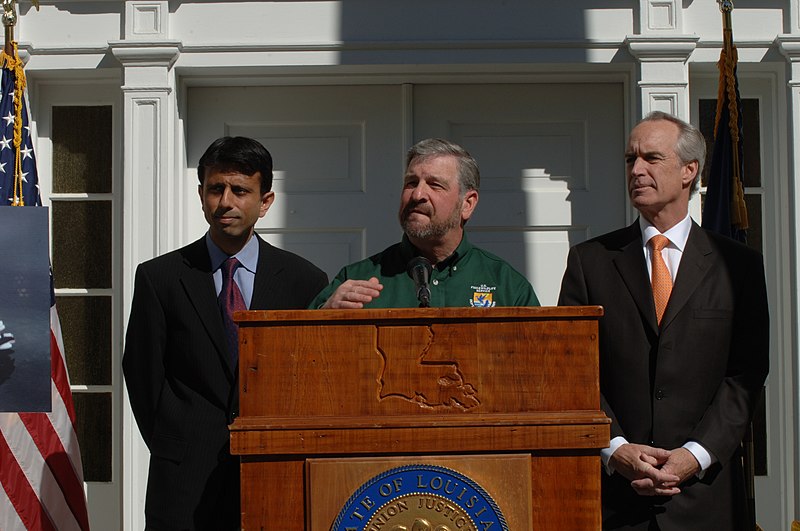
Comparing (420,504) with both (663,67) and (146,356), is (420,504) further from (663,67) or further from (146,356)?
(663,67)

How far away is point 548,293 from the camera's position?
4.66m

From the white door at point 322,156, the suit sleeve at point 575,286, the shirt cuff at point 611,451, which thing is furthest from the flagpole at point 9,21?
the shirt cuff at point 611,451

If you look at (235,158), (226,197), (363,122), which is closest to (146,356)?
(226,197)

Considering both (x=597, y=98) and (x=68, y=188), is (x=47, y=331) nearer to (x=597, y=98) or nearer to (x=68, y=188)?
(x=68, y=188)

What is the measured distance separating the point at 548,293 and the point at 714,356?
175 cm

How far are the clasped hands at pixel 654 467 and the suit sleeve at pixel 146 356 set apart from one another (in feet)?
4.45

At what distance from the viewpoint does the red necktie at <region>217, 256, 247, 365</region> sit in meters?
3.15

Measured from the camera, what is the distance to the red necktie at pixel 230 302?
3148mm

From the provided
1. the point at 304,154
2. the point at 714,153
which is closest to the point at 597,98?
the point at 714,153

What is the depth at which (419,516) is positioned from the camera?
7.43 ft

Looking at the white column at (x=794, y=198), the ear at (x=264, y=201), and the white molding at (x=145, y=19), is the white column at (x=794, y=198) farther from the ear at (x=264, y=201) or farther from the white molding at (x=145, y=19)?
the white molding at (x=145, y=19)

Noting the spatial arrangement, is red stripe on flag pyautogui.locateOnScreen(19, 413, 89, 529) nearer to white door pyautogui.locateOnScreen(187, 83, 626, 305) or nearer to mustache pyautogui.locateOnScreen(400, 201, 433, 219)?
white door pyautogui.locateOnScreen(187, 83, 626, 305)

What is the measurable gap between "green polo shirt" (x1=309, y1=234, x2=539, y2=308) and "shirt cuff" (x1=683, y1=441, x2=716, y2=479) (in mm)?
581

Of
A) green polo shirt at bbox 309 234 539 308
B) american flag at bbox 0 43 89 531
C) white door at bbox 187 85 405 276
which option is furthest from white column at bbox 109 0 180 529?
green polo shirt at bbox 309 234 539 308
